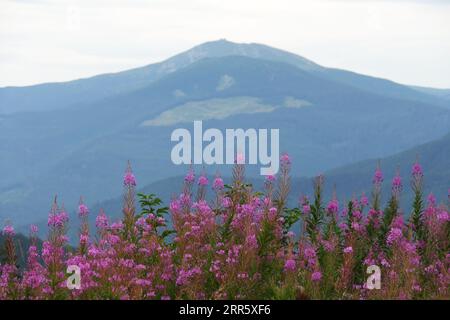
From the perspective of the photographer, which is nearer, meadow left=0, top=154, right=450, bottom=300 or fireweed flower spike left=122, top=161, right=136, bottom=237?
meadow left=0, top=154, right=450, bottom=300

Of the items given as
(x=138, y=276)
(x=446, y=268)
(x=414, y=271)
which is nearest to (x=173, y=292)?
(x=138, y=276)

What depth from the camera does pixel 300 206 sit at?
1142 centimetres

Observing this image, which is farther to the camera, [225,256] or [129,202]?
[129,202]

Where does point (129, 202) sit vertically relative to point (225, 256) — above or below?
above

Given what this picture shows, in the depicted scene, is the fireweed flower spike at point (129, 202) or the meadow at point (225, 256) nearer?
the meadow at point (225, 256)

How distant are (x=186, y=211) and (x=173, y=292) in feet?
5.18

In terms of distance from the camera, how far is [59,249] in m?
8.34

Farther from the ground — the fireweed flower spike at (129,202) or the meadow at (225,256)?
the fireweed flower spike at (129,202)

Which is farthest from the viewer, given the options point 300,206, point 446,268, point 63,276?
point 300,206

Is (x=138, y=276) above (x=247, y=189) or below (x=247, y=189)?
below

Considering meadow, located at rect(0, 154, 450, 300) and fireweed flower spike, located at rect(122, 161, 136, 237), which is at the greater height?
fireweed flower spike, located at rect(122, 161, 136, 237)

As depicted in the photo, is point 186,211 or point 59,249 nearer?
point 59,249
